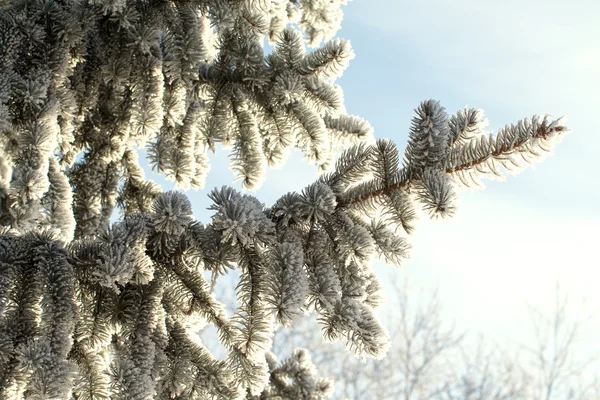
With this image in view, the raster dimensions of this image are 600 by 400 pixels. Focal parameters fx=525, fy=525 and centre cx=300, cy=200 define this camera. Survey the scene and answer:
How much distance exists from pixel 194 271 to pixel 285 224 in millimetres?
270

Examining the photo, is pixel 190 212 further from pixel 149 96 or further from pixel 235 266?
pixel 149 96

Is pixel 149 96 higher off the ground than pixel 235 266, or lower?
higher

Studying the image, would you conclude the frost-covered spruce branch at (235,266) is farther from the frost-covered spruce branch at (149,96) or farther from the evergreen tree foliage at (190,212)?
the frost-covered spruce branch at (149,96)

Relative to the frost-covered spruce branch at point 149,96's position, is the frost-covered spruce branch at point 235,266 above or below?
below

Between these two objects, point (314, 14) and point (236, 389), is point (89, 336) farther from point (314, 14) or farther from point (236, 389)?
point (314, 14)

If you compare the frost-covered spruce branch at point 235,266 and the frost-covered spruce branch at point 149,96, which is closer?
the frost-covered spruce branch at point 235,266

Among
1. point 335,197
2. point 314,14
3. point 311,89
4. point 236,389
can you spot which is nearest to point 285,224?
point 335,197

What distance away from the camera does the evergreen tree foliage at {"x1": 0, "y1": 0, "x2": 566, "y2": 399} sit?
1.05 metres

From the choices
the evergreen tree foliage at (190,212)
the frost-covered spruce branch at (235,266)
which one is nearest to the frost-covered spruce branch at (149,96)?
the evergreen tree foliage at (190,212)

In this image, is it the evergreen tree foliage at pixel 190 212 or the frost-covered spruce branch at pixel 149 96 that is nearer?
the evergreen tree foliage at pixel 190 212

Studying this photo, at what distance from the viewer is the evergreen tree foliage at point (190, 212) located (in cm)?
105

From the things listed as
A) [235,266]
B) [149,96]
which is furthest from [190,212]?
[149,96]

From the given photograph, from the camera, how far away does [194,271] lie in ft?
4.04

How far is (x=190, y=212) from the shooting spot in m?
1.09
